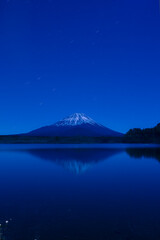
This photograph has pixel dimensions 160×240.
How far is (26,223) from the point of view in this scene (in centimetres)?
1056

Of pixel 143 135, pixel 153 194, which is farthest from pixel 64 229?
pixel 143 135

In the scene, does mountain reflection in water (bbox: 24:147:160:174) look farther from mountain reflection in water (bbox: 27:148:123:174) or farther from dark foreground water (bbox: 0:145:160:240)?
dark foreground water (bbox: 0:145:160:240)

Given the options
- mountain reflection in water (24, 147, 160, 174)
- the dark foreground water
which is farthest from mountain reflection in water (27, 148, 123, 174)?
the dark foreground water

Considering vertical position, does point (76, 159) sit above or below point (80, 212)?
above

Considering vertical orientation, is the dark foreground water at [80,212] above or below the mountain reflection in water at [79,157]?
below

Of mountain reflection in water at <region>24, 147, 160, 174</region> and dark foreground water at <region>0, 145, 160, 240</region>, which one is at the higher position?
mountain reflection in water at <region>24, 147, 160, 174</region>

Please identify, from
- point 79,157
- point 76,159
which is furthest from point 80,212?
point 79,157

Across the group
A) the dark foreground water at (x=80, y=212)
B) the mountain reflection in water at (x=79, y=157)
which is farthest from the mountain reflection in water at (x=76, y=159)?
the dark foreground water at (x=80, y=212)

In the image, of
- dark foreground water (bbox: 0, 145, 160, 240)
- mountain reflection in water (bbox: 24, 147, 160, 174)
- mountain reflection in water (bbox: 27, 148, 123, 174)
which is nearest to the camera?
dark foreground water (bbox: 0, 145, 160, 240)

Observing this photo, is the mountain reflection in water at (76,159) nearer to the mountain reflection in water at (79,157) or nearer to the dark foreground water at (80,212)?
the mountain reflection in water at (79,157)

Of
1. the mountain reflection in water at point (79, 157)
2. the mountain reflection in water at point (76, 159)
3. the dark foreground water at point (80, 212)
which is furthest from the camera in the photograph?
the mountain reflection in water at point (79, 157)

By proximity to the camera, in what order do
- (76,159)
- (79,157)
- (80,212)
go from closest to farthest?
1. (80,212)
2. (76,159)
3. (79,157)

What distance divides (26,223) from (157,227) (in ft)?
21.4

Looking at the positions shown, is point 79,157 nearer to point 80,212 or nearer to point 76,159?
point 76,159
